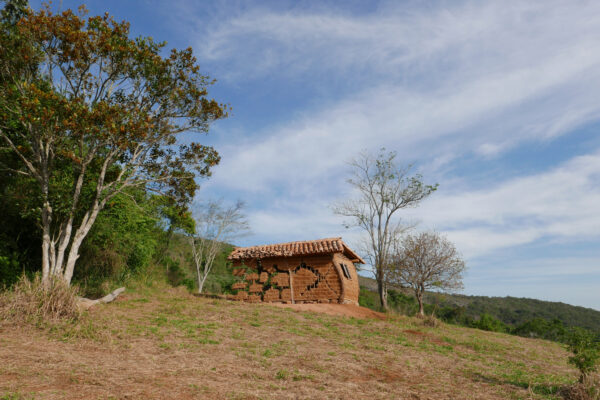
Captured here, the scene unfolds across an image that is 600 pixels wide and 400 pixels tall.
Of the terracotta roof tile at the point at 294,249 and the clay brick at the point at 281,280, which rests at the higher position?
the terracotta roof tile at the point at 294,249

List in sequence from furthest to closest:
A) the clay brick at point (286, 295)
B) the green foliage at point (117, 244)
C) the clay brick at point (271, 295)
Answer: the clay brick at point (271, 295), the clay brick at point (286, 295), the green foliage at point (117, 244)

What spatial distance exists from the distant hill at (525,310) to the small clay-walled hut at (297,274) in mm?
37733

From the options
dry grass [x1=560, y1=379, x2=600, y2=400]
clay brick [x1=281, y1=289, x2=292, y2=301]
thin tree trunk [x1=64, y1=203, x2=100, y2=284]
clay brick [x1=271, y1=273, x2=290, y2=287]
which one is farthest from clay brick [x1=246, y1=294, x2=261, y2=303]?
dry grass [x1=560, y1=379, x2=600, y2=400]

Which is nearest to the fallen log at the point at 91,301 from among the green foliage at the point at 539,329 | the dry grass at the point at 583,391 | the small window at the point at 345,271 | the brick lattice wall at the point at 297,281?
the brick lattice wall at the point at 297,281

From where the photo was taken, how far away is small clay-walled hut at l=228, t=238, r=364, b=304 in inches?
821

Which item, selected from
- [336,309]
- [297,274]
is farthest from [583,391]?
[297,274]

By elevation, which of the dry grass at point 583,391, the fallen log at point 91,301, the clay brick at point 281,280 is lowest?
the dry grass at point 583,391

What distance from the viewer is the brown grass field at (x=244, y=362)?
686 cm

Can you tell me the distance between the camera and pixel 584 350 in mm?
8453

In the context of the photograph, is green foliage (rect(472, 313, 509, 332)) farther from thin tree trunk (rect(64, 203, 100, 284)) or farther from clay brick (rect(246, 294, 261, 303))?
thin tree trunk (rect(64, 203, 100, 284))

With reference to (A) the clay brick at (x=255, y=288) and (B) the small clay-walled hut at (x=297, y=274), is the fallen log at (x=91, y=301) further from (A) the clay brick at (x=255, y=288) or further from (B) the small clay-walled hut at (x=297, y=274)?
(A) the clay brick at (x=255, y=288)

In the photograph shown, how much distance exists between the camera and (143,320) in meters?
13.2

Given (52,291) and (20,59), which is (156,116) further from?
(52,291)

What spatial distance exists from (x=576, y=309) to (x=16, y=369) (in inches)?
3522
